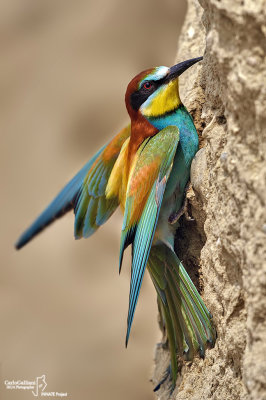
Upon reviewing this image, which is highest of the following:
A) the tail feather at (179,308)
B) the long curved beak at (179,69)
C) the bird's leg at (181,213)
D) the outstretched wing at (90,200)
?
the long curved beak at (179,69)

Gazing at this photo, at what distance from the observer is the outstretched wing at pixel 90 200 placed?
2.45 meters

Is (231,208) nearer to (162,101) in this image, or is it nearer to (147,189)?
(147,189)

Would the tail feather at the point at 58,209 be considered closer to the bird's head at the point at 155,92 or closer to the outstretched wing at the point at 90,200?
the outstretched wing at the point at 90,200

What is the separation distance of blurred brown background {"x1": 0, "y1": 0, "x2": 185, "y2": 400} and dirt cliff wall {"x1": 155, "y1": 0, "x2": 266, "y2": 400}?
1241 millimetres

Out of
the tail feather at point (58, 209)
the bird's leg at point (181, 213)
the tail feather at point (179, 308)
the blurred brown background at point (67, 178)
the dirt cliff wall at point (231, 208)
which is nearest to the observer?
the dirt cliff wall at point (231, 208)

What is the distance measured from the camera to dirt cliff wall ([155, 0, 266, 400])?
4.93 ft

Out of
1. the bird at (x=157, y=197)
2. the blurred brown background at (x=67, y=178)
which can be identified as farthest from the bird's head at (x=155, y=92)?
the blurred brown background at (x=67, y=178)

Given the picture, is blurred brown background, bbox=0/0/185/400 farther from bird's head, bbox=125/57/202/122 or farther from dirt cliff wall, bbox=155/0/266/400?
bird's head, bbox=125/57/202/122

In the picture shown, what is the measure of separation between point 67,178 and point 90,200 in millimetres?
1745

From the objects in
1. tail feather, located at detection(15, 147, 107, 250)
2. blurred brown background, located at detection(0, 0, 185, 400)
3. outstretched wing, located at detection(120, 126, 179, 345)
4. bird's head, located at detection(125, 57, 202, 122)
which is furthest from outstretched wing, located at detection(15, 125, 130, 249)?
blurred brown background, located at detection(0, 0, 185, 400)

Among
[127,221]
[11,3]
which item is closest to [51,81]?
[11,3]

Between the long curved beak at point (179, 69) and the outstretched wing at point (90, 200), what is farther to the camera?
the outstretched wing at point (90, 200)

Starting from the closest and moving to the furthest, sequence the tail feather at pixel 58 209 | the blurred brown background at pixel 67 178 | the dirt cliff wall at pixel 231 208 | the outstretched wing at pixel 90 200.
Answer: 1. the dirt cliff wall at pixel 231 208
2. the outstretched wing at pixel 90 200
3. the tail feather at pixel 58 209
4. the blurred brown background at pixel 67 178

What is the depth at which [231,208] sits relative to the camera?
66.4 inches
